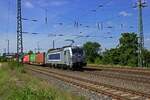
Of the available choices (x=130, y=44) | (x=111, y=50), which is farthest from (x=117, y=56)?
(x=130, y=44)

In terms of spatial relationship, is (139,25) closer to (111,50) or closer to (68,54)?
(68,54)

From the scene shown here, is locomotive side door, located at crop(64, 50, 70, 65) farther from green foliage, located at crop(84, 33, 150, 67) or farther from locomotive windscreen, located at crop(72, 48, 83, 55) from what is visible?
green foliage, located at crop(84, 33, 150, 67)

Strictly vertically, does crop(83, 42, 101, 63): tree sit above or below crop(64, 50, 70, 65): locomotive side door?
above

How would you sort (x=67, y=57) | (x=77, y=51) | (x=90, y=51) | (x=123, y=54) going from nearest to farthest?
1. (x=77, y=51)
2. (x=67, y=57)
3. (x=123, y=54)
4. (x=90, y=51)

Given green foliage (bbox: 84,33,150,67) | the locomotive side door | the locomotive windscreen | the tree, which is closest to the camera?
the locomotive windscreen

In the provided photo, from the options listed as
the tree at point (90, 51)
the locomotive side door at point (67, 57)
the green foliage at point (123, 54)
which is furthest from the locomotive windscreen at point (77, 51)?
the tree at point (90, 51)

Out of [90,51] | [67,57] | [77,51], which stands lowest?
[67,57]

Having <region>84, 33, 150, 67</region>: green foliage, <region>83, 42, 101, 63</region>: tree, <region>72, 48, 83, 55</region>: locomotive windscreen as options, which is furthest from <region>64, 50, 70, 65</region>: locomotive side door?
<region>83, 42, 101, 63</region>: tree

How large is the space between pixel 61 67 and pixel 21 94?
1329 inches

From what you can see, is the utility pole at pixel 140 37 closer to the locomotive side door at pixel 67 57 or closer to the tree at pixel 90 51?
the locomotive side door at pixel 67 57

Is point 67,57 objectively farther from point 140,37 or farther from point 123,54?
point 123,54

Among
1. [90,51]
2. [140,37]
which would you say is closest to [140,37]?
[140,37]

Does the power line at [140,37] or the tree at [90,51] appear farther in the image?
the tree at [90,51]

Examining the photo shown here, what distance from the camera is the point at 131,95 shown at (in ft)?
49.7
